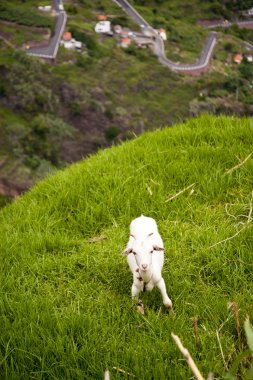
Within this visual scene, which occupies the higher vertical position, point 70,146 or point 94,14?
point 94,14

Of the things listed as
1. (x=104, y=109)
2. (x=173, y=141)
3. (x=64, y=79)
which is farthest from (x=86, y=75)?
(x=173, y=141)

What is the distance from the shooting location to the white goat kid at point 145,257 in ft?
7.35

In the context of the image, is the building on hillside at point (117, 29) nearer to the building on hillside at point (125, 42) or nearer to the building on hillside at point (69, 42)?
the building on hillside at point (125, 42)

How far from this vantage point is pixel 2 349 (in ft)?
7.68

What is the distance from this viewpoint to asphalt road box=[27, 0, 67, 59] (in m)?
45.5

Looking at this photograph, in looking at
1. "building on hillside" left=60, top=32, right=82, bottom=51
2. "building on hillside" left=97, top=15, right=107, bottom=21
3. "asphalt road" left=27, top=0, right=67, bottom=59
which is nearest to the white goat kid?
"asphalt road" left=27, top=0, right=67, bottom=59

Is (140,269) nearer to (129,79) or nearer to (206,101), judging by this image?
(206,101)

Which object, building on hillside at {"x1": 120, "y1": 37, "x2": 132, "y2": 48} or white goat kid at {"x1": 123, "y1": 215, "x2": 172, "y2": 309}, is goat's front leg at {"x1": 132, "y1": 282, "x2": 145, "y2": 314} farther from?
building on hillside at {"x1": 120, "y1": 37, "x2": 132, "y2": 48}

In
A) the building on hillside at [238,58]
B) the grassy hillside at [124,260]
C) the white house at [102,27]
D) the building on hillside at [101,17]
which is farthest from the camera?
the building on hillside at [101,17]

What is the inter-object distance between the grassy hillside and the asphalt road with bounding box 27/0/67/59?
4372 cm

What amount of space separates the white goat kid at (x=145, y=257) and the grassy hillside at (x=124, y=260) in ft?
0.42

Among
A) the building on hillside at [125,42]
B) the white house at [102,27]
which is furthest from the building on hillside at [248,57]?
the white house at [102,27]

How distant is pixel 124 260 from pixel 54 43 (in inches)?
1888

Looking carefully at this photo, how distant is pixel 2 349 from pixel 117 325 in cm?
61
